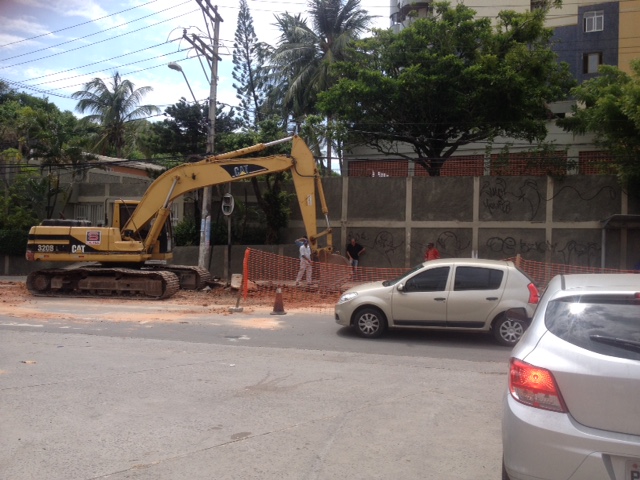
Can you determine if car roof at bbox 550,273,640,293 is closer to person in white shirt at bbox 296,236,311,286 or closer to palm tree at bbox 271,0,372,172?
person in white shirt at bbox 296,236,311,286

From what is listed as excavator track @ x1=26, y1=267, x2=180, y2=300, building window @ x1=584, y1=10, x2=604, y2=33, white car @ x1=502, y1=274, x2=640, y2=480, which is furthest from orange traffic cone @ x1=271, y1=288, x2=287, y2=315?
building window @ x1=584, y1=10, x2=604, y2=33

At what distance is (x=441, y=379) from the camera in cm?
872

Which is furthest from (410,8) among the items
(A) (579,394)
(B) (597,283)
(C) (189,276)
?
(A) (579,394)

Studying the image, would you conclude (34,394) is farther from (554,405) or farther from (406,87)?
(406,87)

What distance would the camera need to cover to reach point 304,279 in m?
19.2

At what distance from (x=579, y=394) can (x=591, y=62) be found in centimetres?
3738

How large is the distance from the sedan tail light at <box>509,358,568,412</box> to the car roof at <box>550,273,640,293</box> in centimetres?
71

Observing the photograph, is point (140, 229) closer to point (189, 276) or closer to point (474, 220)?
point (189, 276)

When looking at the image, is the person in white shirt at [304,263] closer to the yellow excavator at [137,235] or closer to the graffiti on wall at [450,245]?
the yellow excavator at [137,235]

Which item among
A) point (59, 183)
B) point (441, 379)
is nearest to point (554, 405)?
point (441, 379)

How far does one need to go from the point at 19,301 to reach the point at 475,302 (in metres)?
13.1

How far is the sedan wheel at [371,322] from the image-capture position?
1184 centimetres

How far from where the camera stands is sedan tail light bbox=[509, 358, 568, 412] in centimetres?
375

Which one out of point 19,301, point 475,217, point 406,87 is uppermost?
point 406,87
